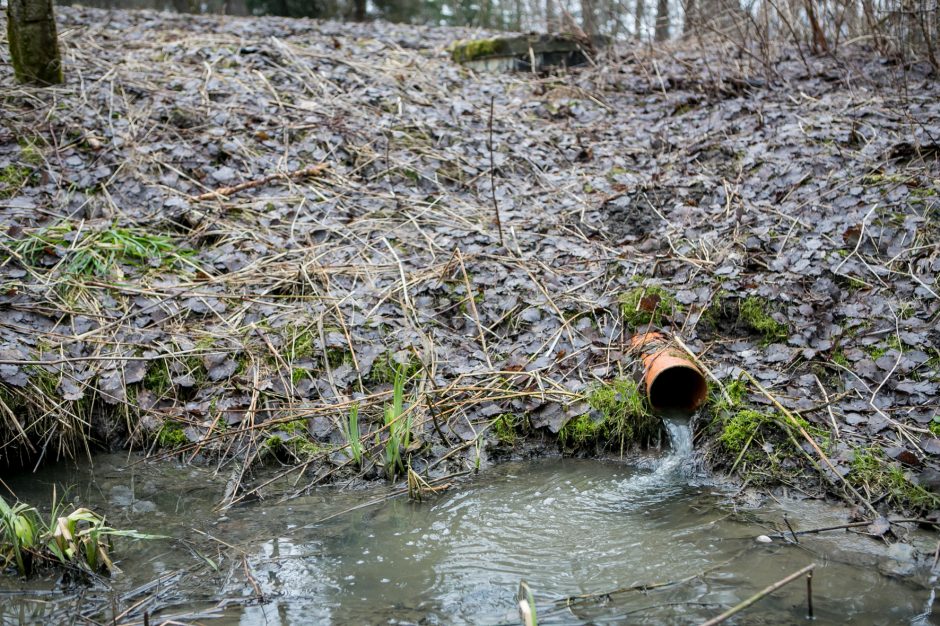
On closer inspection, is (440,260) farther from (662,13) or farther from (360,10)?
(360,10)

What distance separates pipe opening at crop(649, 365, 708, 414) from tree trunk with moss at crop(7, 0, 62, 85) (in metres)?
6.09

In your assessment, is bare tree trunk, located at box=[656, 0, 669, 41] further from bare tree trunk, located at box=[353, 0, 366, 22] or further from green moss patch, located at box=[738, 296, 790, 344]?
green moss patch, located at box=[738, 296, 790, 344]

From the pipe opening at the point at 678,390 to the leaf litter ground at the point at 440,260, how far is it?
15 centimetres

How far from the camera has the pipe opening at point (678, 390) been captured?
157 inches

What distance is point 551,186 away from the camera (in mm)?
6414

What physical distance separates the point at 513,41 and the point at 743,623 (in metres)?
7.84

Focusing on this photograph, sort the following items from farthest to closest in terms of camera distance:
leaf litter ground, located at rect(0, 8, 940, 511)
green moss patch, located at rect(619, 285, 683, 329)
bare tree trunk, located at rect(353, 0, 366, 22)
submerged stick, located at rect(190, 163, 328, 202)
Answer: bare tree trunk, located at rect(353, 0, 366, 22)
submerged stick, located at rect(190, 163, 328, 202)
green moss patch, located at rect(619, 285, 683, 329)
leaf litter ground, located at rect(0, 8, 940, 511)

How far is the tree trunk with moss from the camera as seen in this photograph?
20.1 feet

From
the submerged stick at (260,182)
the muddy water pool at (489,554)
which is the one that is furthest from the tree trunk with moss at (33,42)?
the muddy water pool at (489,554)

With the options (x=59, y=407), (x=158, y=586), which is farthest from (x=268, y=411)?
(x=158, y=586)

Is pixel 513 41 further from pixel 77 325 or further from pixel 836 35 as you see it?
pixel 77 325

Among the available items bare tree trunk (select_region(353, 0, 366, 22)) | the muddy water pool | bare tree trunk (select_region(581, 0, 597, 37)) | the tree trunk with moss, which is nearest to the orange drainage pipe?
the muddy water pool

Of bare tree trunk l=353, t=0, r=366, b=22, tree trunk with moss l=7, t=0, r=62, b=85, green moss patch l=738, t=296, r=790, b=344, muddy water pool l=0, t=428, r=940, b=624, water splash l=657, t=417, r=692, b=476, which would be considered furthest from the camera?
bare tree trunk l=353, t=0, r=366, b=22

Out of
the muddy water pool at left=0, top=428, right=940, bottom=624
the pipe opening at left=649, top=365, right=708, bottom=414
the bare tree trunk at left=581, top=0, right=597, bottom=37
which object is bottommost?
the muddy water pool at left=0, top=428, right=940, bottom=624
